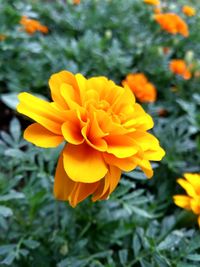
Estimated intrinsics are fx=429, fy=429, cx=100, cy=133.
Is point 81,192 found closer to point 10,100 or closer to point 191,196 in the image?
point 191,196

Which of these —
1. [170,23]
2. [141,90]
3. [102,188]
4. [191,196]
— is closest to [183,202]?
[191,196]

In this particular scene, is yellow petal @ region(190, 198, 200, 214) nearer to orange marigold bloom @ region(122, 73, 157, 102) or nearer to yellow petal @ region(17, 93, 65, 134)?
yellow petal @ region(17, 93, 65, 134)

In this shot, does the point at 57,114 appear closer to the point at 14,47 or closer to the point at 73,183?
the point at 73,183

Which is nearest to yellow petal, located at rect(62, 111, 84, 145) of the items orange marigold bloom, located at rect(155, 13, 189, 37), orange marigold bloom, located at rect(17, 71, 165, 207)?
orange marigold bloom, located at rect(17, 71, 165, 207)

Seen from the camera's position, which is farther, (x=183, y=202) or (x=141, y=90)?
(x=141, y=90)

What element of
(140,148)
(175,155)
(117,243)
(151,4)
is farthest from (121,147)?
(151,4)

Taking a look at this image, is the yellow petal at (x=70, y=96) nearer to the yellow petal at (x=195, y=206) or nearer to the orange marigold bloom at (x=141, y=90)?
the yellow petal at (x=195, y=206)
